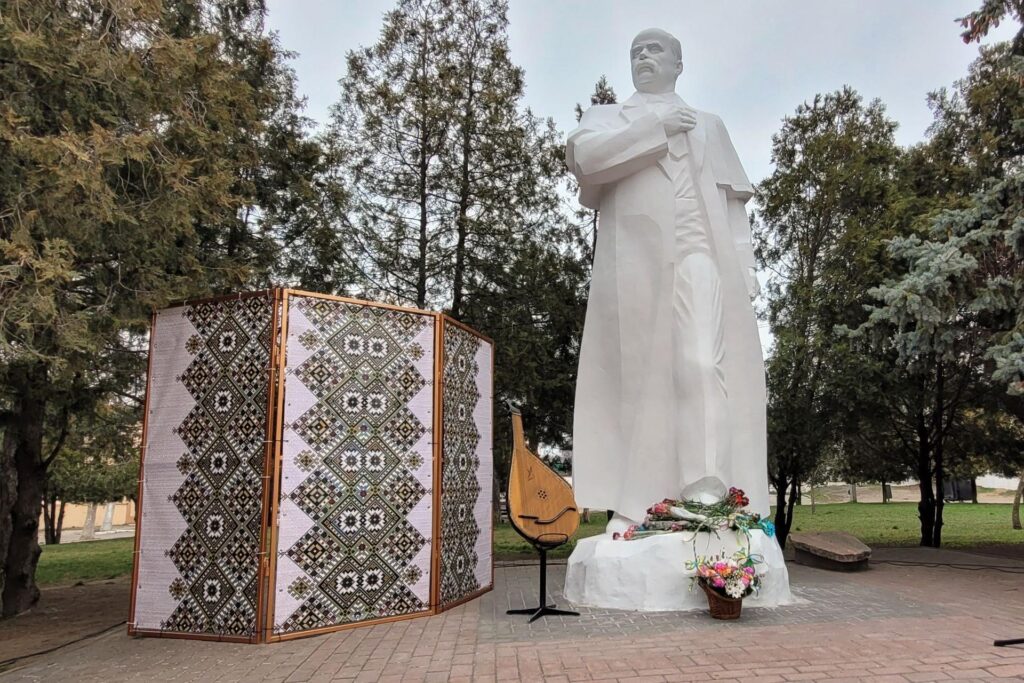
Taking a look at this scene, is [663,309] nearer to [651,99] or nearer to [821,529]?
[651,99]

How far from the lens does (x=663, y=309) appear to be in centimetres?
706

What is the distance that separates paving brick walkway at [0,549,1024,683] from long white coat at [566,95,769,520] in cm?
153

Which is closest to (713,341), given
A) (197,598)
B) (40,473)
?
(197,598)

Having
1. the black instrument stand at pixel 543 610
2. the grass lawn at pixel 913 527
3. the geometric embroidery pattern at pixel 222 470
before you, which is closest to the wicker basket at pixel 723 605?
the black instrument stand at pixel 543 610

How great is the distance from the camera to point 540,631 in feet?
17.1

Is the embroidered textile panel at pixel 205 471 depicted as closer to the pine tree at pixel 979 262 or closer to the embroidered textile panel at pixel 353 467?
the embroidered textile panel at pixel 353 467

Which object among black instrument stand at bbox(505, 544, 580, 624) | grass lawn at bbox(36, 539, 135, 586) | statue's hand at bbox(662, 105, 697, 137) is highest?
statue's hand at bbox(662, 105, 697, 137)

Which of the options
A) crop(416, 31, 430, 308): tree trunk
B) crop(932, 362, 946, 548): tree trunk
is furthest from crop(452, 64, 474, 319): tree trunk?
crop(932, 362, 946, 548): tree trunk

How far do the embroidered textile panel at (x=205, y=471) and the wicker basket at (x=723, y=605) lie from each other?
3332 mm

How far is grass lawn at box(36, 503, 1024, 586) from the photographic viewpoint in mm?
13500

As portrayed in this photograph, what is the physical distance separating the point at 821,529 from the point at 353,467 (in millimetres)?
16316

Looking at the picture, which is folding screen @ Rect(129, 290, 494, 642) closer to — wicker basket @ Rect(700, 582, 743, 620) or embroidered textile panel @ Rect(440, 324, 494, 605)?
embroidered textile panel @ Rect(440, 324, 494, 605)

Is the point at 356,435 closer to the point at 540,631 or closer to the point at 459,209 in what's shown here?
the point at 540,631

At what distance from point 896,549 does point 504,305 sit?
7166mm
